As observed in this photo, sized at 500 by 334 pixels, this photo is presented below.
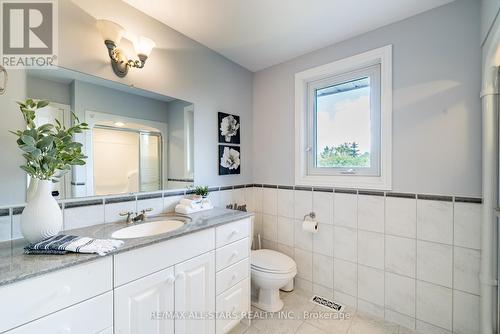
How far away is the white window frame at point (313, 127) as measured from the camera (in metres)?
1.66

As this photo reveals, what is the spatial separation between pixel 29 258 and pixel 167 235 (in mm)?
515

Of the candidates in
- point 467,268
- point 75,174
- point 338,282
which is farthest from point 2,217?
point 467,268

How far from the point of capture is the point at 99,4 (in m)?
1.32

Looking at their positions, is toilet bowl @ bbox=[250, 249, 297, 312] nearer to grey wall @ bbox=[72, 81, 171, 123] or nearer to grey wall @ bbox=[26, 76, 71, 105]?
grey wall @ bbox=[72, 81, 171, 123]

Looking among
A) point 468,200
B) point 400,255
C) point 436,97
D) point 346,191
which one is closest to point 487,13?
point 436,97

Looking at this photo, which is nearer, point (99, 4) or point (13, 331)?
point (13, 331)

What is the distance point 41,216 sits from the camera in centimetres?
96

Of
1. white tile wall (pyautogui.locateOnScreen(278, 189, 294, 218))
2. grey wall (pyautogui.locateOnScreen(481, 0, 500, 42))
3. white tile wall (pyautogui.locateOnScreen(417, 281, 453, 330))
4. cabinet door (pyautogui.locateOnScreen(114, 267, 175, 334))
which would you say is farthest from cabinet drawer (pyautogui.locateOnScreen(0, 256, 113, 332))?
grey wall (pyautogui.locateOnScreen(481, 0, 500, 42))

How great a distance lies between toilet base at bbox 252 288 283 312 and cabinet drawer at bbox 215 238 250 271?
0.49 metres

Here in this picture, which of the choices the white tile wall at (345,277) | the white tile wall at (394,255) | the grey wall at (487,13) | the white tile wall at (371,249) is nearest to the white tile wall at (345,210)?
the white tile wall at (394,255)

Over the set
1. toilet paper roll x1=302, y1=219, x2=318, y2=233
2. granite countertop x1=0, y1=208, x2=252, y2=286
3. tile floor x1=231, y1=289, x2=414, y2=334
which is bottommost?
tile floor x1=231, y1=289, x2=414, y2=334

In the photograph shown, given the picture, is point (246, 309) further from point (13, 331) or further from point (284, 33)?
point (284, 33)

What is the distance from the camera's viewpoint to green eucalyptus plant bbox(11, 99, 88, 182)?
0.93 m

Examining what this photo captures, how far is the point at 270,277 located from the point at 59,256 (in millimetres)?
1384
